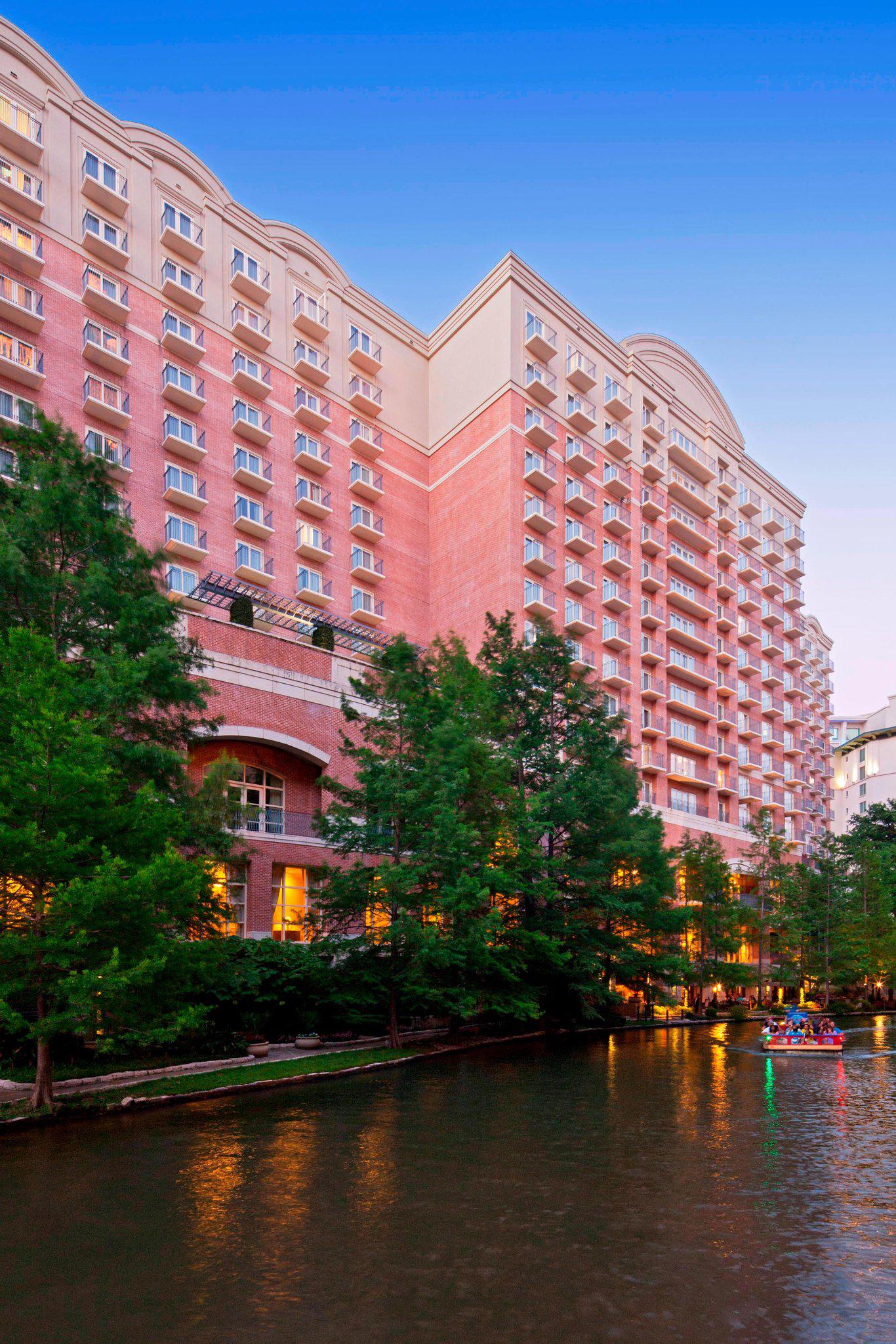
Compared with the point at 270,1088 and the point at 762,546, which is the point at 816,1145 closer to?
the point at 270,1088

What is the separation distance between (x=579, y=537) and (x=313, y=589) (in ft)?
60.8

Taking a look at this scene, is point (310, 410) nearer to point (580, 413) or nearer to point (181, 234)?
point (181, 234)

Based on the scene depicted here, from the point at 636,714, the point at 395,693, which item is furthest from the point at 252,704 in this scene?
the point at 636,714

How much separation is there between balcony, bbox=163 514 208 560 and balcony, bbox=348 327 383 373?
17599 mm

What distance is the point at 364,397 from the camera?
5822 cm

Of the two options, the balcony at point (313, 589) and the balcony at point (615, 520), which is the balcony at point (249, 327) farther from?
the balcony at point (615, 520)

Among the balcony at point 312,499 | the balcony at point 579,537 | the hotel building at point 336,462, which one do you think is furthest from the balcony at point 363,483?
the balcony at point 579,537

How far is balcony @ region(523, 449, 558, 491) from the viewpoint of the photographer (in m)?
58.9

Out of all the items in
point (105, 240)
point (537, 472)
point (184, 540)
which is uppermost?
point (105, 240)

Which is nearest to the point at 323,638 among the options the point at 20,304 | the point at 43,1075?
the point at 20,304

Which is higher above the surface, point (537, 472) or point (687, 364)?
point (687, 364)

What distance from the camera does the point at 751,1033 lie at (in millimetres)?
44938

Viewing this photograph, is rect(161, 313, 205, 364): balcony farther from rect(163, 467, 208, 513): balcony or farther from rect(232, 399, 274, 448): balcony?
rect(163, 467, 208, 513): balcony

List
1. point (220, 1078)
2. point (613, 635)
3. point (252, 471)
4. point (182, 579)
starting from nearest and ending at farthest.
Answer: point (220, 1078) → point (182, 579) → point (252, 471) → point (613, 635)
